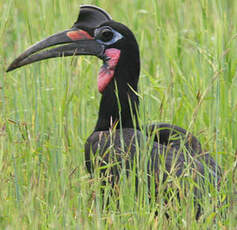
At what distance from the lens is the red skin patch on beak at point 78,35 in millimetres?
4365

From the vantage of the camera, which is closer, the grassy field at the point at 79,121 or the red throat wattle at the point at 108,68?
the grassy field at the point at 79,121

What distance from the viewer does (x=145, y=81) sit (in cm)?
534

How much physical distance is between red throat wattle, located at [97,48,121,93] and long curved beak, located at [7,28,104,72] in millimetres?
73

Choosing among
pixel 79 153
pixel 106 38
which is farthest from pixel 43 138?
pixel 106 38

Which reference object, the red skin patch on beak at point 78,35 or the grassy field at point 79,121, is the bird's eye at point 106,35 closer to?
the red skin patch on beak at point 78,35

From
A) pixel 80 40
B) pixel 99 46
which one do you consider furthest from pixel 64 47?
pixel 99 46

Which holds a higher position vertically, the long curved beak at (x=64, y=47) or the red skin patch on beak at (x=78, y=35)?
the red skin patch on beak at (x=78, y=35)

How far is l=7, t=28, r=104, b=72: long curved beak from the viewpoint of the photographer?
423cm

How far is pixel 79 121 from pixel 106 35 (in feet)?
1.88

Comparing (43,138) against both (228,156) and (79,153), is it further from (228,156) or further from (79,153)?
(228,156)

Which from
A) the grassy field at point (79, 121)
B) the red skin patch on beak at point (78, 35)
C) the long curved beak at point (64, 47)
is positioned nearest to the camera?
the grassy field at point (79, 121)

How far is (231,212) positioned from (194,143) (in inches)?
36.6

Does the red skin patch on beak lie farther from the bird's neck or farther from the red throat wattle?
the bird's neck

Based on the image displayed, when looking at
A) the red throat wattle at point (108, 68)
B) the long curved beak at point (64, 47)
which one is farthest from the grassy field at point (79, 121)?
the red throat wattle at point (108, 68)
